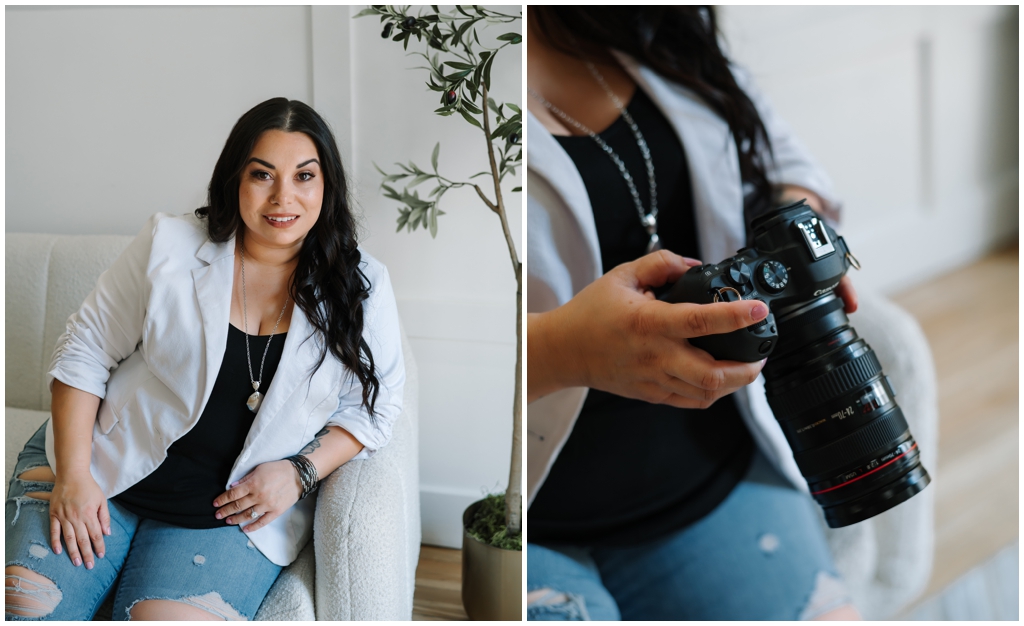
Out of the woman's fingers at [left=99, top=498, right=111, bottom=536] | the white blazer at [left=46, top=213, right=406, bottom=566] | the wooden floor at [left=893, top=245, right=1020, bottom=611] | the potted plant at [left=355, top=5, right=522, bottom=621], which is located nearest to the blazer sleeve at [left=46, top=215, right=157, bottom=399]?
the white blazer at [left=46, top=213, right=406, bottom=566]

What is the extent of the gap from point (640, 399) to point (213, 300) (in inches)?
16.2

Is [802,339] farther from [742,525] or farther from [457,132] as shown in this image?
[457,132]

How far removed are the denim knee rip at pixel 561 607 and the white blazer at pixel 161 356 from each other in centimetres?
30

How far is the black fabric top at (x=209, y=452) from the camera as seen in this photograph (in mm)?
637

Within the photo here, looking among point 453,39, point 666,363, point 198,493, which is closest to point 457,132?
point 453,39

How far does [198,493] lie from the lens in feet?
2.13

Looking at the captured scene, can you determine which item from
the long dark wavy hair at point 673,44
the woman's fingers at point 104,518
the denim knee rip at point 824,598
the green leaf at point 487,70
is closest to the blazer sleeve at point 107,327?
the woman's fingers at point 104,518

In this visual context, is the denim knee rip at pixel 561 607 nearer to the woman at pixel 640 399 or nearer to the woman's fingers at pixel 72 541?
the woman at pixel 640 399

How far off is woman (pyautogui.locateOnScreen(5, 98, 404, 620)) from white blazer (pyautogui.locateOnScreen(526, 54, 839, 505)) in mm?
196

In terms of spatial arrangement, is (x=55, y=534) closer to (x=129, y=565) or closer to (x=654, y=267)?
(x=129, y=565)

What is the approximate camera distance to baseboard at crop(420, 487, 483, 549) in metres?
0.75

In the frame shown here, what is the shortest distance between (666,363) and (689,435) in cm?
20

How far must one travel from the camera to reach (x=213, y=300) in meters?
0.63

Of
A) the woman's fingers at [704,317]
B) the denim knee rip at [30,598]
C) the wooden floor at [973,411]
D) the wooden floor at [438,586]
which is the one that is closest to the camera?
the woman's fingers at [704,317]
